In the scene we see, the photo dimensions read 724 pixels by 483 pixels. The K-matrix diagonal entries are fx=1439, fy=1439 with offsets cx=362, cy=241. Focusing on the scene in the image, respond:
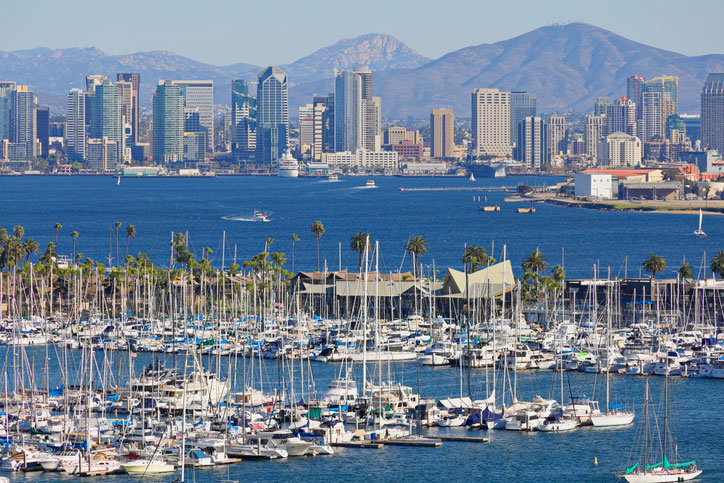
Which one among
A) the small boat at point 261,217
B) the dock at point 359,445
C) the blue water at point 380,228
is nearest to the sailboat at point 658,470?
the dock at point 359,445

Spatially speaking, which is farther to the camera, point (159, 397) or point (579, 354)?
point (579, 354)

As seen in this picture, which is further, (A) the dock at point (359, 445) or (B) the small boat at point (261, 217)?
(B) the small boat at point (261, 217)

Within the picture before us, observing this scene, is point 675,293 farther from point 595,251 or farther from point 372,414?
point 595,251

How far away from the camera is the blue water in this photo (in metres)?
98.4

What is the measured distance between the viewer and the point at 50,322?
58.0m

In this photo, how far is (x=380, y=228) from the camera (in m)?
130

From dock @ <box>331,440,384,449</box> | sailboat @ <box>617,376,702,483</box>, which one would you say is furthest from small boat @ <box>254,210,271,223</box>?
sailboat @ <box>617,376,702,483</box>

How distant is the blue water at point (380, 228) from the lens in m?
98.4

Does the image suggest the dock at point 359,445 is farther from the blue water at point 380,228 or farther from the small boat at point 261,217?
the small boat at point 261,217

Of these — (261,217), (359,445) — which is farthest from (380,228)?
(359,445)

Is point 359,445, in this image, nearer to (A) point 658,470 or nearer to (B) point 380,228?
(A) point 658,470

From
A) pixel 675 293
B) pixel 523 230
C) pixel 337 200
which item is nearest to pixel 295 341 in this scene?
pixel 675 293

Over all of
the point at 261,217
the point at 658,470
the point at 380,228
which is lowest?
the point at 658,470

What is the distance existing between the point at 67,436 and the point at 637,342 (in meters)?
24.4
